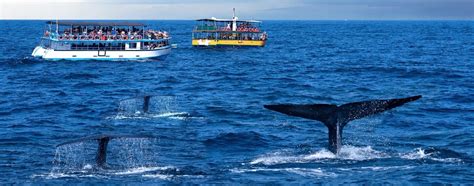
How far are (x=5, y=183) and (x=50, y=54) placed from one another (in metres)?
66.2

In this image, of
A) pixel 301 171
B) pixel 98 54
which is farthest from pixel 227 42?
pixel 301 171

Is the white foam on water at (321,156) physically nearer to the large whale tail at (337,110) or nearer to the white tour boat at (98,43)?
the large whale tail at (337,110)

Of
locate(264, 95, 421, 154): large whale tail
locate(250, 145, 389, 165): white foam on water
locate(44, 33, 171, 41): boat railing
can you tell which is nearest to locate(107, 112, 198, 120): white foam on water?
locate(250, 145, 389, 165): white foam on water

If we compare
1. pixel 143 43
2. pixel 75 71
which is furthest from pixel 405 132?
pixel 143 43

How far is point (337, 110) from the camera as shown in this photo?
73.6 ft

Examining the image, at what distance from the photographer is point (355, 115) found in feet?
73.2

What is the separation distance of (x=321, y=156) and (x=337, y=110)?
528cm

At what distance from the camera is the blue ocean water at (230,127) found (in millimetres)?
25328

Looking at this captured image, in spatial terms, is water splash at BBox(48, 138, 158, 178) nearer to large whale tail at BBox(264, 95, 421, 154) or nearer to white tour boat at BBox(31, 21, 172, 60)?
large whale tail at BBox(264, 95, 421, 154)

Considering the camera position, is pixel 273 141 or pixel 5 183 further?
pixel 273 141

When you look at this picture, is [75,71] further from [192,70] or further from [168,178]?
[168,178]

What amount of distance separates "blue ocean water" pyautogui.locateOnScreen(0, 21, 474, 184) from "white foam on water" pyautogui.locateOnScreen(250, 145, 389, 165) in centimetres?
6

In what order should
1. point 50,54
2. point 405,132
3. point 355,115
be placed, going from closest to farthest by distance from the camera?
1. point 355,115
2. point 405,132
3. point 50,54

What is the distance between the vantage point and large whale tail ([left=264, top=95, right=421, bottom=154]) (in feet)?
69.7
